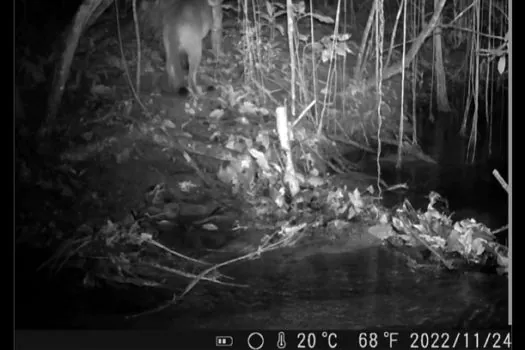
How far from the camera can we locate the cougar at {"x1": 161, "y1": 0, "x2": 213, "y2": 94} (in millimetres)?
1561

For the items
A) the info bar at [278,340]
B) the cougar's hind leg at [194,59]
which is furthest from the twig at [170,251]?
the cougar's hind leg at [194,59]

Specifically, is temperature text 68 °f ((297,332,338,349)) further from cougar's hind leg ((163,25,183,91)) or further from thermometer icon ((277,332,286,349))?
cougar's hind leg ((163,25,183,91))

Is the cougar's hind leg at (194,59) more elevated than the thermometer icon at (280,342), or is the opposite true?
the cougar's hind leg at (194,59)

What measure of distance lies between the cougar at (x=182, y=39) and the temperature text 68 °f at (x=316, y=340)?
575 millimetres

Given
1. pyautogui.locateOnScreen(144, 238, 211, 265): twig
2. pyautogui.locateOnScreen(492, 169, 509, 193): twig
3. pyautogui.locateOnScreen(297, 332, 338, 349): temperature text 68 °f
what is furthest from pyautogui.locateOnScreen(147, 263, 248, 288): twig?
pyautogui.locateOnScreen(492, 169, 509, 193): twig

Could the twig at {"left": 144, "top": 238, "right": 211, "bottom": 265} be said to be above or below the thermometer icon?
above

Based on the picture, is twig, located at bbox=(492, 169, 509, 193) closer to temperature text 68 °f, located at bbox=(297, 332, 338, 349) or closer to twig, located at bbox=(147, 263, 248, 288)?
temperature text 68 °f, located at bbox=(297, 332, 338, 349)

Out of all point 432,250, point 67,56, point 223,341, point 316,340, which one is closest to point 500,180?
point 432,250

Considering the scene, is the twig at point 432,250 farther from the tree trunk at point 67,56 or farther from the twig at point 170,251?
the tree trunk at point 67,56

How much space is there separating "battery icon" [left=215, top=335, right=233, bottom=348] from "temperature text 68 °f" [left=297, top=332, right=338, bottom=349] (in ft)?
0.48

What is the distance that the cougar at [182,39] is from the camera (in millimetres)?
1561

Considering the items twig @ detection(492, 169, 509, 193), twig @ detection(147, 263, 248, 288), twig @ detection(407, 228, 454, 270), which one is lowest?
twig @ detection(147, 263, 248, 288)

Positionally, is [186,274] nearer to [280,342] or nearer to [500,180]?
[280,342]

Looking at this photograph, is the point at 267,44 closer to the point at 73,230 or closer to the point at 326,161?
the point at 326,161
